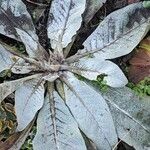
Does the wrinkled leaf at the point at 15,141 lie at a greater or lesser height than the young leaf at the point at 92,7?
lesser

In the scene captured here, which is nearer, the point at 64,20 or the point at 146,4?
the point at 146,4

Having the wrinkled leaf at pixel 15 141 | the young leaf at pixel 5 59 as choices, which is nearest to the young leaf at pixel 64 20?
the young leaf at pixel 5 59

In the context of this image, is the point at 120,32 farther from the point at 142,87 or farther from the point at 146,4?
the point at 142,87

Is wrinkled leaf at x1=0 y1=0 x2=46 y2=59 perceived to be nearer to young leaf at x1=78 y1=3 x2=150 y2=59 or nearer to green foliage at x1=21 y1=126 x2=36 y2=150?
young leaf at x1=78 y1=3 x2=150 y2=59

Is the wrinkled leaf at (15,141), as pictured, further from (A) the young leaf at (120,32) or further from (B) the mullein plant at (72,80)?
(A) the young leaf at (120,32)

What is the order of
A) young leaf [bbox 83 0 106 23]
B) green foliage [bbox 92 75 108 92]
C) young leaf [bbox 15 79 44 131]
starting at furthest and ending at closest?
young leaf [bbox 83 0 106 23] < green foliage [bbox 92 75 108 92] < young leaf [bbox 15 79 44 131]

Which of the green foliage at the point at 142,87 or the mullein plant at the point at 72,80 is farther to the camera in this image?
the green foliage at the point at 142,87

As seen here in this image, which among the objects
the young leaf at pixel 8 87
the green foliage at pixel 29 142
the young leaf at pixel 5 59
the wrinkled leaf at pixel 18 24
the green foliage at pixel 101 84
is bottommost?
the green foliage at pixel 29 142

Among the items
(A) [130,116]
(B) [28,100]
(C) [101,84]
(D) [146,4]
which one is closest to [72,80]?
(C) [101,84]

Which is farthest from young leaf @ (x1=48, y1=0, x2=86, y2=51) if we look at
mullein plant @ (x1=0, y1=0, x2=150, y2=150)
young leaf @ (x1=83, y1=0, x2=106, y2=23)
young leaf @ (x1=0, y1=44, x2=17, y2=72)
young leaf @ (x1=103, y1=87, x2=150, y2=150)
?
young leaf @ (x1=103, y1=87, x2=150, y2=150)
